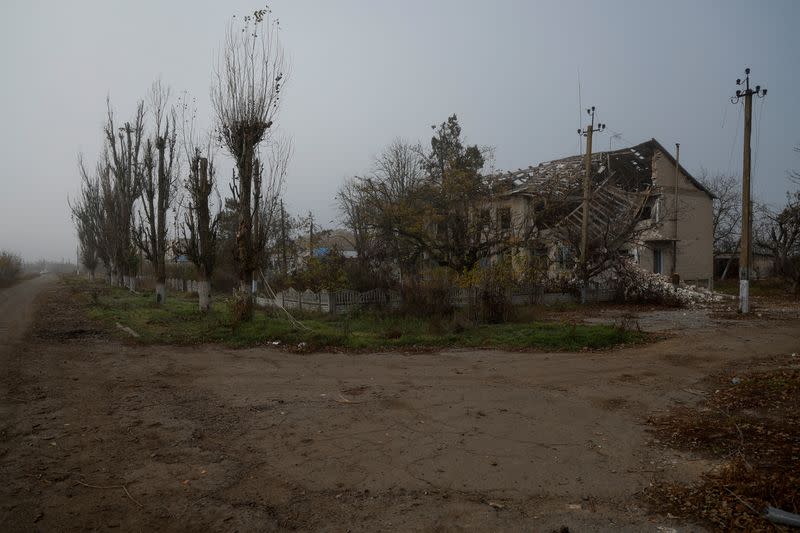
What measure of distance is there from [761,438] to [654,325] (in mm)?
10026

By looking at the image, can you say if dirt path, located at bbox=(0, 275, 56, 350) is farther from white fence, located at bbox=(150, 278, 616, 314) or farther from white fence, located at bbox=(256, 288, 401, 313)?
white fence, located at bbox=(256, 288, 401, 313)

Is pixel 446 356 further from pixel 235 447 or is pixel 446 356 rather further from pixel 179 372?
pixel 235 447

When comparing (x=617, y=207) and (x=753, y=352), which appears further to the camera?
(x=617, y=207)

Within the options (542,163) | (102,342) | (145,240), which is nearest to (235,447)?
(102,342)

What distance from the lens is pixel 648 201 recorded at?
101 ft

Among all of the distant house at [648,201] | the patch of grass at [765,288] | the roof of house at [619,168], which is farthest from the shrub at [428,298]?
the patch of grass at [765,288]

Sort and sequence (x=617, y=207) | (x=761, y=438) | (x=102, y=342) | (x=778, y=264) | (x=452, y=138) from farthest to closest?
1. (x=452, y=138)
2. (x=778, y=264)
3. (x=617, y=207)
4. (x=102, y=342)
5. (x=761, y=438)

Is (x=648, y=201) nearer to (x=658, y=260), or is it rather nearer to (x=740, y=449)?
(x=658, y=260)

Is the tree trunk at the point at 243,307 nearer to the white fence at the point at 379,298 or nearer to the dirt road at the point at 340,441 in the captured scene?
the white fence at the point at 379,298

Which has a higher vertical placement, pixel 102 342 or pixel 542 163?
pixel 542 163

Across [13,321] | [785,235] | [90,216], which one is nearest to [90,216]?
[90,216]

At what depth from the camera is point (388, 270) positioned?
18062 mm

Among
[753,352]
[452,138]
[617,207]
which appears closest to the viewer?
[753,352]

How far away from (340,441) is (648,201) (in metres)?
30.2
